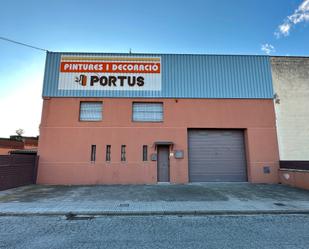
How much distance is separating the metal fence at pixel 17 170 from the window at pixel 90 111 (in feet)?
12.4

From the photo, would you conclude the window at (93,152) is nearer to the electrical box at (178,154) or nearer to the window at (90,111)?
the window at (90,111)

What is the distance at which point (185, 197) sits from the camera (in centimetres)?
826

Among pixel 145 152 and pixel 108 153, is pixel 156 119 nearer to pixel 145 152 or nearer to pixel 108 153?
pixel 145 152

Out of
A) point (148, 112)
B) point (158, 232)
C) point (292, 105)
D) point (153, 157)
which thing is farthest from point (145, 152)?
point (292, 105)

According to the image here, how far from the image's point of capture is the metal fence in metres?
9.82

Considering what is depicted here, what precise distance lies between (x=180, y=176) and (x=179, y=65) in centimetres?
748

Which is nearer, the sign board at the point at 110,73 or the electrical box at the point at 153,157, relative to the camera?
the electrical box at the point at 153,157

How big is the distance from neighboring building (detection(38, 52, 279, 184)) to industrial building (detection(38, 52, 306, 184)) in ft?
0.21

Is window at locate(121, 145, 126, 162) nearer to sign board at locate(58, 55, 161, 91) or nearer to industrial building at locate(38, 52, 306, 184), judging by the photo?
industrial building at locate(38, 52, 306, 184)

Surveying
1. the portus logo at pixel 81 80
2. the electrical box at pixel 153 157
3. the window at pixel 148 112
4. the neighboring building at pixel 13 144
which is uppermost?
the portus logo at pixel 81 80

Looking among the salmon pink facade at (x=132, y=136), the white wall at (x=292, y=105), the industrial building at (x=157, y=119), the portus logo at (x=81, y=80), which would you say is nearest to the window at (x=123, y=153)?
the industrial building at (x=157, y=119)

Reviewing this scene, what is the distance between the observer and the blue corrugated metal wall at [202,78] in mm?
12891

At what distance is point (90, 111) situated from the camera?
12781mm

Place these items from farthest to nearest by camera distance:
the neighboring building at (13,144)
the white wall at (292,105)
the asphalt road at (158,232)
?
the neighboring building at (13,144)
the white wall at (292,105)
the asphalt road at (158,232)
